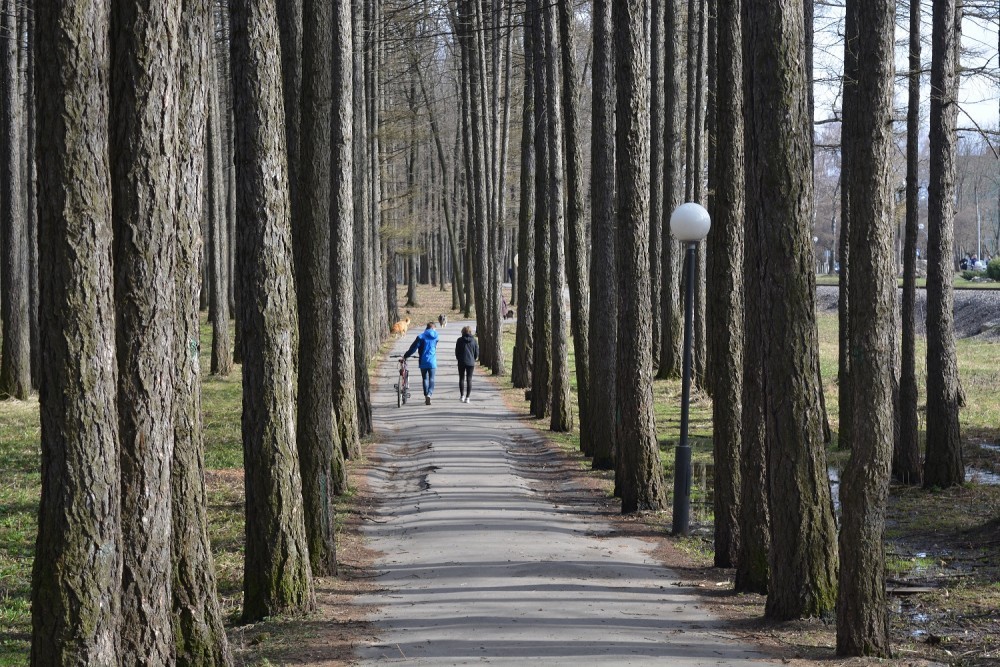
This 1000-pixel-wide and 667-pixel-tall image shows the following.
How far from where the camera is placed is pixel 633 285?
479 inches

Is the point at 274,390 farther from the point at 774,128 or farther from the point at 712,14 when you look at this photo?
the point at 712,14

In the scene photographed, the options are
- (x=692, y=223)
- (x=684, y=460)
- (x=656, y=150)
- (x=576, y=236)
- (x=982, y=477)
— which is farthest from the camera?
(x=656, y=150)

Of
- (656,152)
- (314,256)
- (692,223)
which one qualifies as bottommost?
(314,256)

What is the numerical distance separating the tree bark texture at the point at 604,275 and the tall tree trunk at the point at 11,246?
10.9 metres

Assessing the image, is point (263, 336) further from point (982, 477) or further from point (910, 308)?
point (982, 477)

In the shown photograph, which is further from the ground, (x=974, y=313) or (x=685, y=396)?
(x=974, y=313)

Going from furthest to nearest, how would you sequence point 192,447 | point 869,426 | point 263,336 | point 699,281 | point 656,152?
point 699,281 → point 656,152 → point 263,336 → point 869,426 → point 192,447

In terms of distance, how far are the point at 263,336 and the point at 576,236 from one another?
9.62 metres

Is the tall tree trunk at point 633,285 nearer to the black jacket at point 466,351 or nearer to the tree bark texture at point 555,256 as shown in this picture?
the tree bark texture at point 555,256

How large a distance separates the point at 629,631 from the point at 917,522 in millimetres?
5991

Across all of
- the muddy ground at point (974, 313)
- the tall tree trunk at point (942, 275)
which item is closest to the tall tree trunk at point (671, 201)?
the tall tree trunk at point (942, 275)

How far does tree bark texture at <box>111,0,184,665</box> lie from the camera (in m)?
5.22

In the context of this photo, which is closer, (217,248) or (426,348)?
(426,348)

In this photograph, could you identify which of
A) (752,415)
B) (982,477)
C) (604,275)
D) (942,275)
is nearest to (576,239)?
(604,275)
